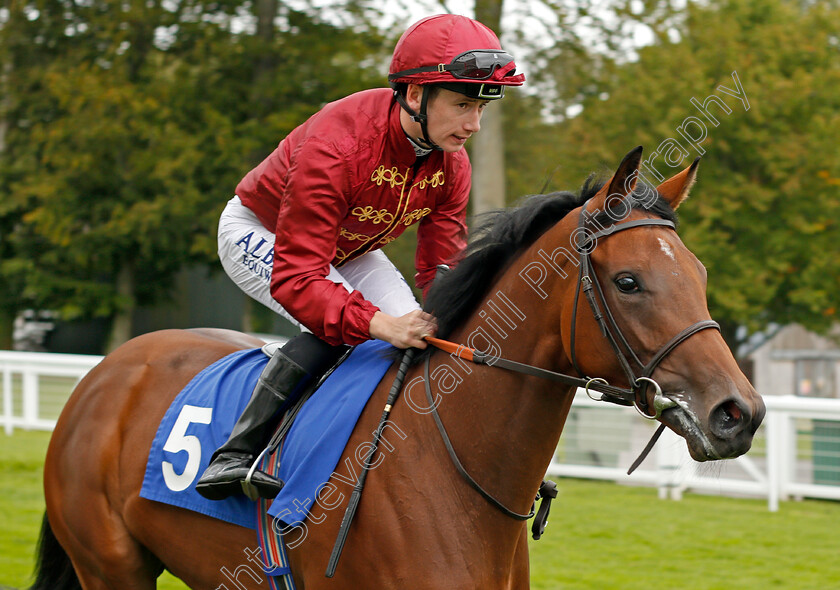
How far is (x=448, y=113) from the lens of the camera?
2.63 m

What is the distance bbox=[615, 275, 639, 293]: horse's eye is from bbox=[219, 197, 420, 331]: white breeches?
1.09 m

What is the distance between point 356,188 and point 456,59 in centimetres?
50

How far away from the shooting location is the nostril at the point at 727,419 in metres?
1.99

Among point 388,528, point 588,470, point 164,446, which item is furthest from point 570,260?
point 588,470

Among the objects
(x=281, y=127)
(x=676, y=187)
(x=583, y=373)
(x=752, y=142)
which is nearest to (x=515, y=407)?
(x=583, y=373)

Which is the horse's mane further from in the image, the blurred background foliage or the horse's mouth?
the blurred background foliage

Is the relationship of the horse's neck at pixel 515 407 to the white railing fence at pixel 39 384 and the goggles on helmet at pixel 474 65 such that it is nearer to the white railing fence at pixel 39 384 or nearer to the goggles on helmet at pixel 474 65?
the goggles on helmet at pixel 474 65

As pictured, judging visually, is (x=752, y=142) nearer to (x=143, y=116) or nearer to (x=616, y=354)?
(x=143, y=116)

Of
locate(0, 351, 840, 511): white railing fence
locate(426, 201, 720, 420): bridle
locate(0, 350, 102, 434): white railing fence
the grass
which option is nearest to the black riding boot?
locate(426, 201, 720, 420): bridle

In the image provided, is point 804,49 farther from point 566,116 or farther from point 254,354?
point 254,354

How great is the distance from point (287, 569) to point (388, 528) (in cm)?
47

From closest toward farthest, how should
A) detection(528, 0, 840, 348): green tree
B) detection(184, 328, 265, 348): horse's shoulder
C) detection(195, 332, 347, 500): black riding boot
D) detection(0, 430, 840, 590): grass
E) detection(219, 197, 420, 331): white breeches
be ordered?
detection(195, 332, 347, 500): black riding boot, detection(219, 197, 420, 331): white breeches, detection(184, 328, 265, 348): horse's shoulder, detection(0, 430, 840, 590): grass, detection(528, 0, 840, 348): green tree

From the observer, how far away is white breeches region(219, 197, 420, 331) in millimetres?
3160

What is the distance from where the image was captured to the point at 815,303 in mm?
15727
